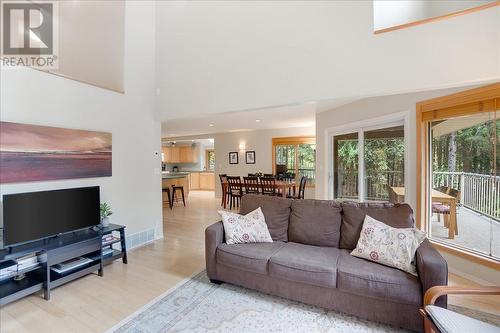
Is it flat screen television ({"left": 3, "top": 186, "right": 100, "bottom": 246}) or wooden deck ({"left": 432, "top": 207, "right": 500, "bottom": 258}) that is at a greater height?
flat screen television ({"left": 3, "top": 186, "right": 100, "bottom": 246})

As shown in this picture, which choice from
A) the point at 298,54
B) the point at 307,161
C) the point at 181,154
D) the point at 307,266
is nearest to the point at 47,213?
the point at 307,266

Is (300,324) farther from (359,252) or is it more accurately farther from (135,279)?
(135,279)

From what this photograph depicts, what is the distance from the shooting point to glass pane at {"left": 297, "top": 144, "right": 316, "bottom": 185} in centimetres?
715

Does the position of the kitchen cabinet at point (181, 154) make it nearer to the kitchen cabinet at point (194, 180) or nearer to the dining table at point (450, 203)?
the kitchen cabinet at point (194, 180)

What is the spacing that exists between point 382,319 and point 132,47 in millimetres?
4584

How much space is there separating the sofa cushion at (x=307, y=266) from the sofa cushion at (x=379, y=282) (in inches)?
3.3

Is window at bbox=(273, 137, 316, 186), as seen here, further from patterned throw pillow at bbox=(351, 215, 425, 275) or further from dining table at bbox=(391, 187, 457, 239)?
patterned throw pillow at bbox=(351, 215, 425, 275)

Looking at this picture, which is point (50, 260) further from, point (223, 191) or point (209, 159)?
point (209, 159)

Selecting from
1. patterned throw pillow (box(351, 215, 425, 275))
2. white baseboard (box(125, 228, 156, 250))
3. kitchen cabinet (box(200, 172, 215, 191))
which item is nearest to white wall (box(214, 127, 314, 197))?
kitchen cabinet (box(200, 172, 215, 191))

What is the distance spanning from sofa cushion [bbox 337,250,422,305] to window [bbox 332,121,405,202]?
1.99 m

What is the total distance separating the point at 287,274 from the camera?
215cm

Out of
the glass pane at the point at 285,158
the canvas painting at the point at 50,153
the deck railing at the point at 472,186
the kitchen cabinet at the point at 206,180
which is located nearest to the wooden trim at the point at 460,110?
the deck railing at the point at 472,186

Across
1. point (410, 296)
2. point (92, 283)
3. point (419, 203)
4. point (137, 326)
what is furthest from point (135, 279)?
point (419, 203)

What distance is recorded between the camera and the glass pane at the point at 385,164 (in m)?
3.64
